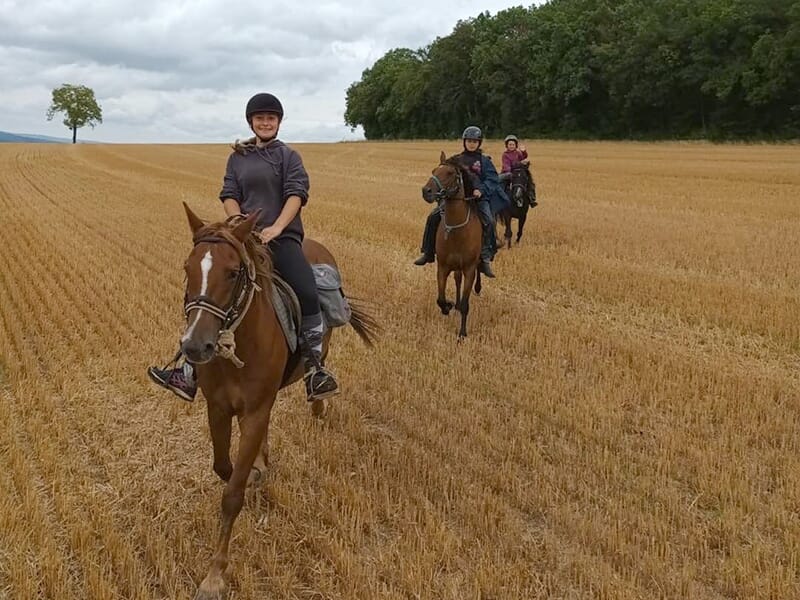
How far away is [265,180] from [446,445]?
2657 millimetres

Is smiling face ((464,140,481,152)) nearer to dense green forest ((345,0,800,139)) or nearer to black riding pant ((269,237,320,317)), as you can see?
black riding pant ((269,237,320,317))

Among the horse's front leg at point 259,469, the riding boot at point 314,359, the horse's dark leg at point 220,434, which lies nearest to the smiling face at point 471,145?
the riding boot at point 314,359

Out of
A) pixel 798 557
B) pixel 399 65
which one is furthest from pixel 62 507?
pixel 399 65

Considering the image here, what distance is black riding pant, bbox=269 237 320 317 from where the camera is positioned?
450 cm

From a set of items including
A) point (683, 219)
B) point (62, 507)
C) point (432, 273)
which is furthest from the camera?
point (683, 219)

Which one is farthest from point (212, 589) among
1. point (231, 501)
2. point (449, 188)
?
point (449, 188)

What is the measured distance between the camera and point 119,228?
53.0 feet

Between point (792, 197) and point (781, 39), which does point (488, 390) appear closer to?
point (792, 197)

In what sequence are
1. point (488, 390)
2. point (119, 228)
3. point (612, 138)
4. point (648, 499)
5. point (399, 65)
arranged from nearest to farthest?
point (648, 499) < point (488, 390) < point (119, 228) < point (612, 138) < point (399, 65)

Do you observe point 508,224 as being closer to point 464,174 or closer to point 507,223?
point 507,223

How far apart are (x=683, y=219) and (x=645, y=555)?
1587cm

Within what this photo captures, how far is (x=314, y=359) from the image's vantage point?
4594 mm

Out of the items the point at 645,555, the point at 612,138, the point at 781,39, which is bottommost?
the point at 645,555

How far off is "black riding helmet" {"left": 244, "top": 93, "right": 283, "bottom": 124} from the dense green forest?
55730 mm
